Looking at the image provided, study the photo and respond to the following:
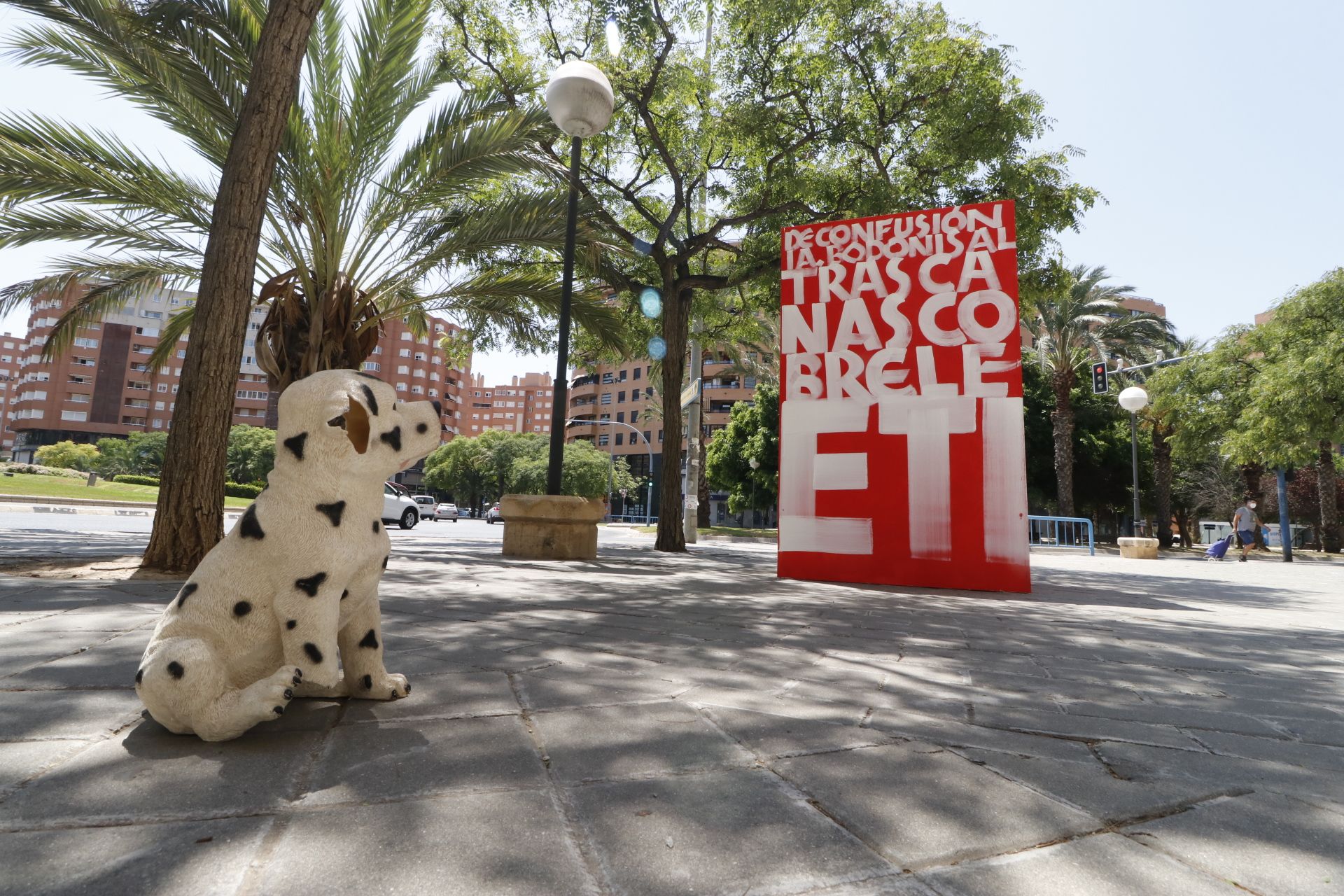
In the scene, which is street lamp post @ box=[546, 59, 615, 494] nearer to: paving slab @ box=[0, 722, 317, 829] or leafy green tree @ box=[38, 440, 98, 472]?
paving slab @ box=[0, 722, 317, 829]

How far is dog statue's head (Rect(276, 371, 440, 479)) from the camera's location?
1.89 m

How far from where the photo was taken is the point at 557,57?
11.6 m

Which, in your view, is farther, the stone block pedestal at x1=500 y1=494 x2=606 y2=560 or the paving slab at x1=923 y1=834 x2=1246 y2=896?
the stone block pedestal at x1=500 y1=494 x2=606 y2=560

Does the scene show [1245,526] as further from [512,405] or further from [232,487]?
[512,405]

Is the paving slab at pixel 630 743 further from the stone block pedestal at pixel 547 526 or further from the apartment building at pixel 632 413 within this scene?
the apartment building at pixel 632 413

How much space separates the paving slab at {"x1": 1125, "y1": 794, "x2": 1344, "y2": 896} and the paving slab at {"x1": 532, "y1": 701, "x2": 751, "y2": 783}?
3.10 feet

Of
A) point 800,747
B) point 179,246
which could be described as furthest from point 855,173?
point 800,747

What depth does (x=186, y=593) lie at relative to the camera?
183cm

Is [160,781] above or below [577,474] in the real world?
below

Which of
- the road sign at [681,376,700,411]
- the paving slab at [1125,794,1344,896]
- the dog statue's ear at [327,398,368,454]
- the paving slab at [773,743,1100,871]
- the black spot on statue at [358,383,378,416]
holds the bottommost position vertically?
the paving slab at [1125,794,1344,896]

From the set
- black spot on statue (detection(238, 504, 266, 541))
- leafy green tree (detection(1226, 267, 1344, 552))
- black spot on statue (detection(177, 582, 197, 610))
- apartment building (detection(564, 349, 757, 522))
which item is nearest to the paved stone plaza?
black spot on statue (detection(177, 582, 197, 610))

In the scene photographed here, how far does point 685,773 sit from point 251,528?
1338mm

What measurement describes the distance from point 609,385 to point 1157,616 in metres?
71.3

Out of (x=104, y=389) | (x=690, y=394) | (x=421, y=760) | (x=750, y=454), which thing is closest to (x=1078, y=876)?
(x=421, y=760)
